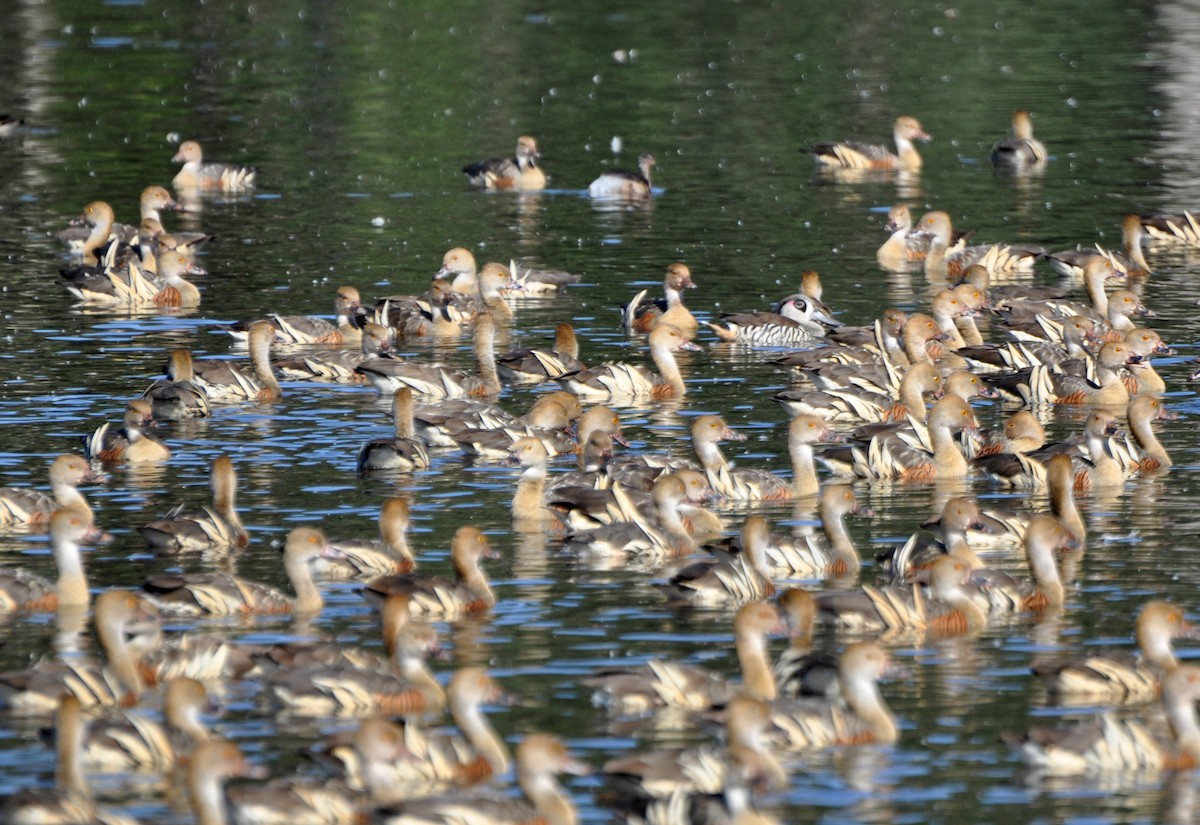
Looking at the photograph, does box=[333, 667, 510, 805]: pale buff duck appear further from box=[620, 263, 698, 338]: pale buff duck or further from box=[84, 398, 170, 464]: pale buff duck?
box=[620, 263, 698, 338]: pale buff duck

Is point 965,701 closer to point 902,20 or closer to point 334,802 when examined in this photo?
point 334,802

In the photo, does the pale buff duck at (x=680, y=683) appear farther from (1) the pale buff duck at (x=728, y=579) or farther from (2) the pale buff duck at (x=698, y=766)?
(1) the pale buff duck at (x=728, y=579)

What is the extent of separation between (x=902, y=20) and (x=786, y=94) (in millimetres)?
13086

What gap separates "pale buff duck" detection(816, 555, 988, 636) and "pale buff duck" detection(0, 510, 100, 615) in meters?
5.44

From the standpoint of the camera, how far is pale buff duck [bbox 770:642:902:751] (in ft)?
42.9

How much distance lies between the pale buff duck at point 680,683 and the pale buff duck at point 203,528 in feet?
16.2

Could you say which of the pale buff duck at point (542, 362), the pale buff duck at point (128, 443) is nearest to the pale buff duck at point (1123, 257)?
the pale buff duck at point (542, 362)

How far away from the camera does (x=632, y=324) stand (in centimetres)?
2806

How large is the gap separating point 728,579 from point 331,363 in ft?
33.8

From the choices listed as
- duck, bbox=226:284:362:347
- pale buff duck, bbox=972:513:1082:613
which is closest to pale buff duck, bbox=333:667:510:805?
pale buff duck, bbox=972:513:1082:613

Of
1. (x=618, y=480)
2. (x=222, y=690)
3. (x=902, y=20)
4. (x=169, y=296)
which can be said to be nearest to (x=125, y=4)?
(x=902, y=20)

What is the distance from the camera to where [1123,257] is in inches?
1229

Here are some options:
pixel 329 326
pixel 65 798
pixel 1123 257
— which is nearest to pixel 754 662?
pixel 65 798

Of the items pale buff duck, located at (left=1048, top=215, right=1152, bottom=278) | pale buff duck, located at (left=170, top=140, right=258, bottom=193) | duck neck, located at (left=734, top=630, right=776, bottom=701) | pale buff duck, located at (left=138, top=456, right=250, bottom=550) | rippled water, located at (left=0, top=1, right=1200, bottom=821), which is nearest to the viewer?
duck neck, located at (left=734, top=630, right=776, bottom=701)
